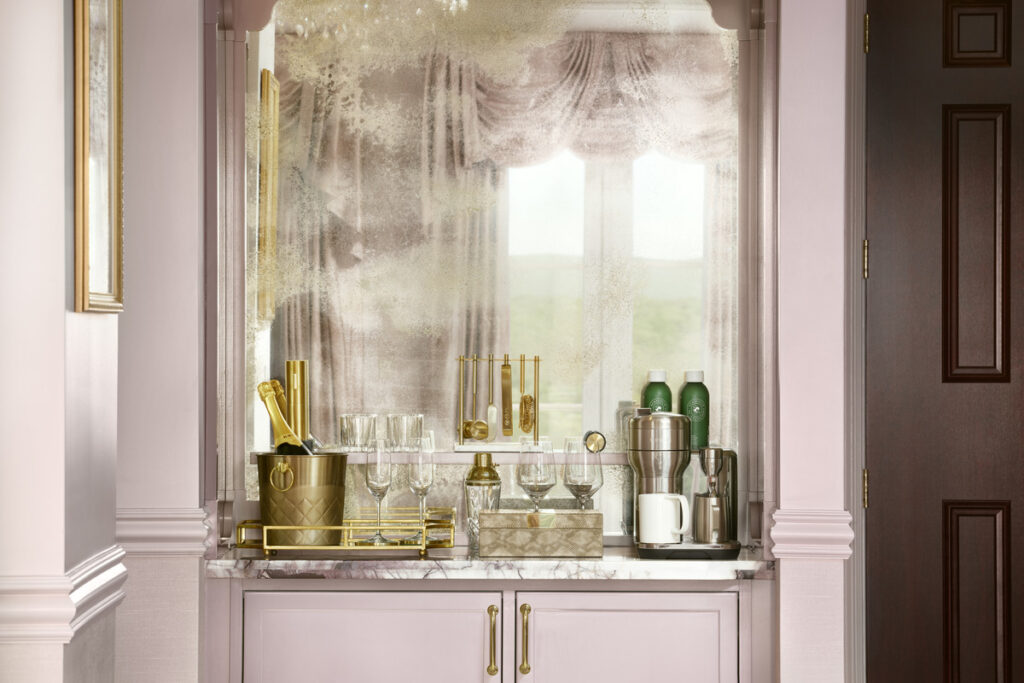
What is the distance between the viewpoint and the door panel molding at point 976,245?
7.85 ft

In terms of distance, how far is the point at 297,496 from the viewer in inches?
92.4

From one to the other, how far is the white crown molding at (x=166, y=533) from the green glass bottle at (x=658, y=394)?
1.14 metres

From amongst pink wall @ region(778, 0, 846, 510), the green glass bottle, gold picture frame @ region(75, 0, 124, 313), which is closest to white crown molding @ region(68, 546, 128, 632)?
gold picture frame @ region(75, 0, 124, 313)

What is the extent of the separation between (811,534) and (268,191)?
1.59 meters

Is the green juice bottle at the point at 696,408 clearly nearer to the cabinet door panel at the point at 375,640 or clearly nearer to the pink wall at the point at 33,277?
the cabinet door panel at the point at 375,640

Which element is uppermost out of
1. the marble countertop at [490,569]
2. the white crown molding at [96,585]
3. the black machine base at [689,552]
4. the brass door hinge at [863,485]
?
the brass door hinge at [863,485]

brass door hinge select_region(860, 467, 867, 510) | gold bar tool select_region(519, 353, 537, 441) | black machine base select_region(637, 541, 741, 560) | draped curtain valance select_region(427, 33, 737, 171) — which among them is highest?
draped curtain valance select_region(427, 33, 737, 171)

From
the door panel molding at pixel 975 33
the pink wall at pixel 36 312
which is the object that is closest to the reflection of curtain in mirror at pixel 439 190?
the door panel molding at pixel 975 33

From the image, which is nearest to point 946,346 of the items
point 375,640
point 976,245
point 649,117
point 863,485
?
point 976,245

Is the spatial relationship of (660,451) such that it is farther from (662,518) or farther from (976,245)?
(976,245)

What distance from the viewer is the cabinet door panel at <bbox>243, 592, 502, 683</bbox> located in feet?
7.61

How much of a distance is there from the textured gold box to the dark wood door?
69cm

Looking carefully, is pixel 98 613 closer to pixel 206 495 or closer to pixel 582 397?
pixel 206 495

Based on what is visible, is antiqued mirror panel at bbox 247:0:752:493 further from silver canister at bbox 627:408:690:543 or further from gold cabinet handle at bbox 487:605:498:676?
gold cabinet handle at bbox 487:605:498:676
